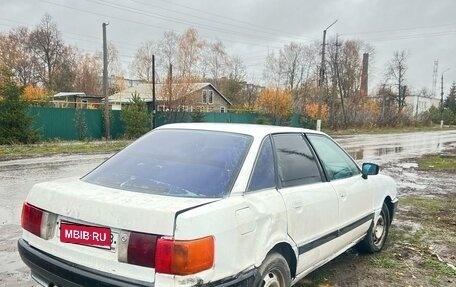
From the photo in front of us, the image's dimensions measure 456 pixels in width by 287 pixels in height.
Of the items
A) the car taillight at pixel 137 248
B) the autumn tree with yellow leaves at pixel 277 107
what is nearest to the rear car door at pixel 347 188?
the car taillight at pixel 137 248

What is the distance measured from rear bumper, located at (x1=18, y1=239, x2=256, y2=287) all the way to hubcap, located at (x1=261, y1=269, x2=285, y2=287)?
0.87 feet

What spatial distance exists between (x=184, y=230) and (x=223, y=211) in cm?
32

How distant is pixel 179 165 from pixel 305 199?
43.5 inches

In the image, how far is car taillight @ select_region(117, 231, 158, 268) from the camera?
236 centimetres

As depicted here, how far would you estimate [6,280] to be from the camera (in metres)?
3.93

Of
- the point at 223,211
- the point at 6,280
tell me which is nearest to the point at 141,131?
the point at 6,280

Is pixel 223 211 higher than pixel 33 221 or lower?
higher

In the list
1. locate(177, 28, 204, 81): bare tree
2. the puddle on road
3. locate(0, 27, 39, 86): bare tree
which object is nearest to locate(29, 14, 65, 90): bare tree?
locate(0, 27, 39, 86): bare tree

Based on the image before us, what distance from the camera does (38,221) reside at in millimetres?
2924

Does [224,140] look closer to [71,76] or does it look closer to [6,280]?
[6,280]

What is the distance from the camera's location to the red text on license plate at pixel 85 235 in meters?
2.54

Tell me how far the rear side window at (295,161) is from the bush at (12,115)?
64.1 feet

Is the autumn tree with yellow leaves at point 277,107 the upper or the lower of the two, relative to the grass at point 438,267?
upper

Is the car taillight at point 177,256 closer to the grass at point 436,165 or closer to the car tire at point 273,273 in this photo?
the car tire at point 273,273
